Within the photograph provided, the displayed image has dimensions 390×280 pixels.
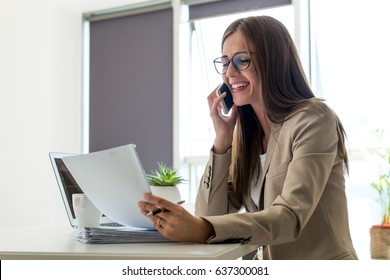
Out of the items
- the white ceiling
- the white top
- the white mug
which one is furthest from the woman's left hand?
the white ceiling

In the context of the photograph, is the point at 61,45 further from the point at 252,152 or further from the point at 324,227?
the point at 324,227

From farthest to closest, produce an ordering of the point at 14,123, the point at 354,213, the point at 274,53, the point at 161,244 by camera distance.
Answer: the point at 14,123 < the point at 354,213 < the point at 274,53 < the point at 161,244

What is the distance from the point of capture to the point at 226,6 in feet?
16.6

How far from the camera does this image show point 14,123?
16.9ft

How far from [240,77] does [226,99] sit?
196 millimetres

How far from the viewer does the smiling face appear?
5.89 feet

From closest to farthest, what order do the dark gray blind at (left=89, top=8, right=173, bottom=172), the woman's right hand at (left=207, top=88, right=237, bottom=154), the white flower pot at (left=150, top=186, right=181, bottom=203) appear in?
1. the woman's right hand at (left=207, top=88, right=237, bottom=154)
2. the white flower pot at (left=150, top=186, right=181, bottom=203)
3. the dark gray blind at (left=89, top=8, right=173, bottom=172)

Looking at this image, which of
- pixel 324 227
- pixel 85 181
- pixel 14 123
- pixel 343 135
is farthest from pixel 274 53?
pixel 14 123

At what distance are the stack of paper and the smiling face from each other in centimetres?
68

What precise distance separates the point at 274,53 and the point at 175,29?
3581 mm

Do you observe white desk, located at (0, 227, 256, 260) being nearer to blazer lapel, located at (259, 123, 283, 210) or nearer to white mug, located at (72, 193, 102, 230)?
white mug, located at (72, 193, 102, 230)

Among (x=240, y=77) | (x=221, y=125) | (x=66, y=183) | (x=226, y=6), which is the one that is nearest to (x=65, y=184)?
(x=66, y=183)

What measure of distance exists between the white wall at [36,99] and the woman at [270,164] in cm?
362

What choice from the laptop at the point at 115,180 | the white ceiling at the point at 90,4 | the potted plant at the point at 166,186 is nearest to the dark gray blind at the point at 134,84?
the white ceiling at the point at 90,4
